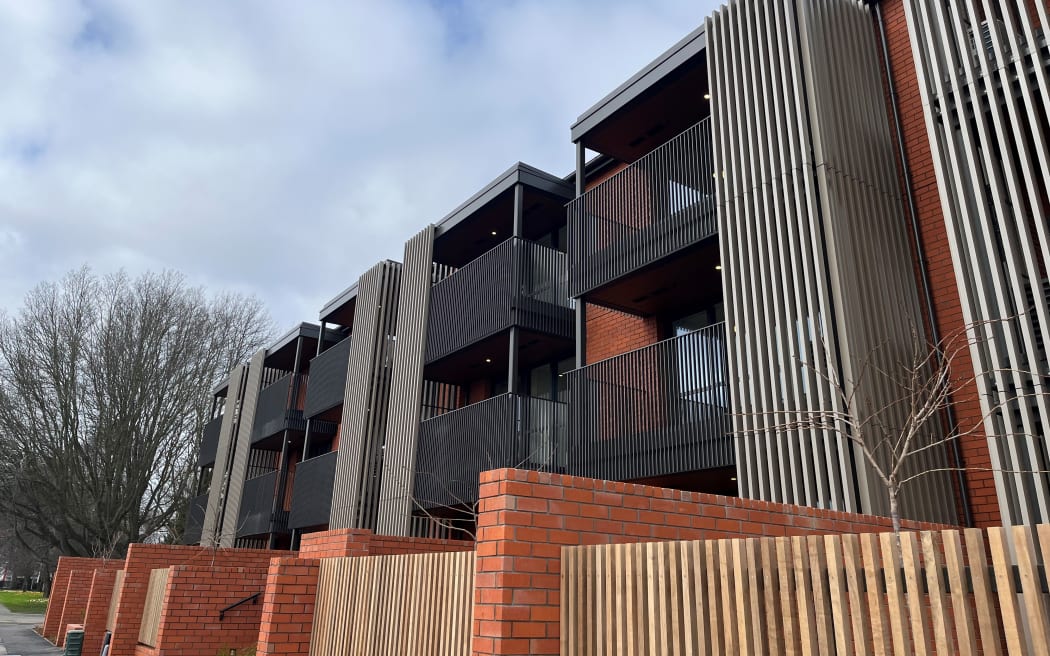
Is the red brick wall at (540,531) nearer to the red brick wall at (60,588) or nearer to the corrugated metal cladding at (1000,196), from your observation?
the corrugated metal cladding at (1000,196)

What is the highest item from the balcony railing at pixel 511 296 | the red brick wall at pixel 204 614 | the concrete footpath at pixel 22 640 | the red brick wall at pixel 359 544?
the balcony railing at pixel 511 296

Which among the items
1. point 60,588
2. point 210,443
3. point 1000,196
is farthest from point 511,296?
point 210,443

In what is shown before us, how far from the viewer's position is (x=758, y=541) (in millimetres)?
3316

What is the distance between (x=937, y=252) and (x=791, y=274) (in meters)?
2.02

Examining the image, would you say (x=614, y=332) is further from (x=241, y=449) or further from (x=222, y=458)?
(x=222, y=458)

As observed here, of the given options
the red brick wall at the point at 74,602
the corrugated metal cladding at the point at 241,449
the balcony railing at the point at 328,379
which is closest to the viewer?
the balcony railing at the point at 328,379

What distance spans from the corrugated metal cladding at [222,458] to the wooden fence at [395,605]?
21.5 m

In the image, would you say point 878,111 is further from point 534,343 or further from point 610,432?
point 534,343

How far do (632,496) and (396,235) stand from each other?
137 meters

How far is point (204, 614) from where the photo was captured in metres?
10.6

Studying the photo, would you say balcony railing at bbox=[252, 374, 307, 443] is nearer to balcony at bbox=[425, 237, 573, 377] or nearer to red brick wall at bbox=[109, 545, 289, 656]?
red brick wall at bbox=[109, 545, 289, 656]

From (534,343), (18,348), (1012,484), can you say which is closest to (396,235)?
(18,348)

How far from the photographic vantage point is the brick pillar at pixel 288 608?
7223 millimetres

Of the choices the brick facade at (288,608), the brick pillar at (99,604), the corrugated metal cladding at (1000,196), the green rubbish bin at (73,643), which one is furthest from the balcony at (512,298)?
the brick pillar at (99,604)
